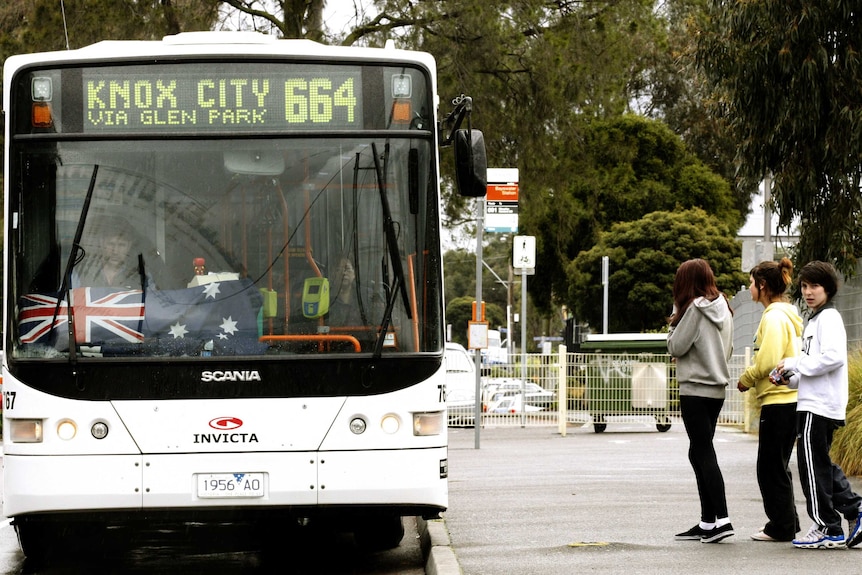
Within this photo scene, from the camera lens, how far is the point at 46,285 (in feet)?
26.1

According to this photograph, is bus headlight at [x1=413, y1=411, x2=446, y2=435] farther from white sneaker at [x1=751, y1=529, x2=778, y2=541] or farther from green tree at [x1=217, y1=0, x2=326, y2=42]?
green tree at [x1=217, y1=0, x2=326, y2=42]

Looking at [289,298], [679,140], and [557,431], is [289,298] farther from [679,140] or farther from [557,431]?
[679,140]

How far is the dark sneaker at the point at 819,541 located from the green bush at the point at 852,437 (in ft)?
16.6

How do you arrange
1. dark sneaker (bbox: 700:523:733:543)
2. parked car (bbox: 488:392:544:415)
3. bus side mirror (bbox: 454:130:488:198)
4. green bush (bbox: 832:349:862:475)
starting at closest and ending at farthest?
bus side mirror (bbox: 454:130:488:198), dark sneaker (bbox: 700:523:733:543), green bush (bbox: 832:349:862:475), parked car (bbox: 488:392:544:415)

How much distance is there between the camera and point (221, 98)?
26.9ft

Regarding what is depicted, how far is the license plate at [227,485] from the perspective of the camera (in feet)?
25.7

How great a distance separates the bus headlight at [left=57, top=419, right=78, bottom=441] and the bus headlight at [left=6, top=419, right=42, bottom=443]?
0.11m

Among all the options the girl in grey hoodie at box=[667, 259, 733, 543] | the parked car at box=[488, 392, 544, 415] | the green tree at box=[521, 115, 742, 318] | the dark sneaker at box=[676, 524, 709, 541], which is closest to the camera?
the girl in grey hoodie at box=[667, 259, 733, 543]

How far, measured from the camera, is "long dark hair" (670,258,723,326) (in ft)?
28.1

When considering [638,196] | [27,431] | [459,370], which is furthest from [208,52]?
[638,196]

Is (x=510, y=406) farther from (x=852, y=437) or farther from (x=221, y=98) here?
(x=221, y=98)

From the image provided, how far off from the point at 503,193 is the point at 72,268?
11.1 metres

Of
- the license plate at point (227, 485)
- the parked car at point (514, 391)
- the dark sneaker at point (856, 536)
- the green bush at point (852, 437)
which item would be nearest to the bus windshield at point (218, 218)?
the license plate at point (227, 485)

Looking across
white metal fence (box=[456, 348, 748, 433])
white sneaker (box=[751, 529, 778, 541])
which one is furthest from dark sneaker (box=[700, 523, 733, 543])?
white metal fence (box=[456, 348, 748, 433])
